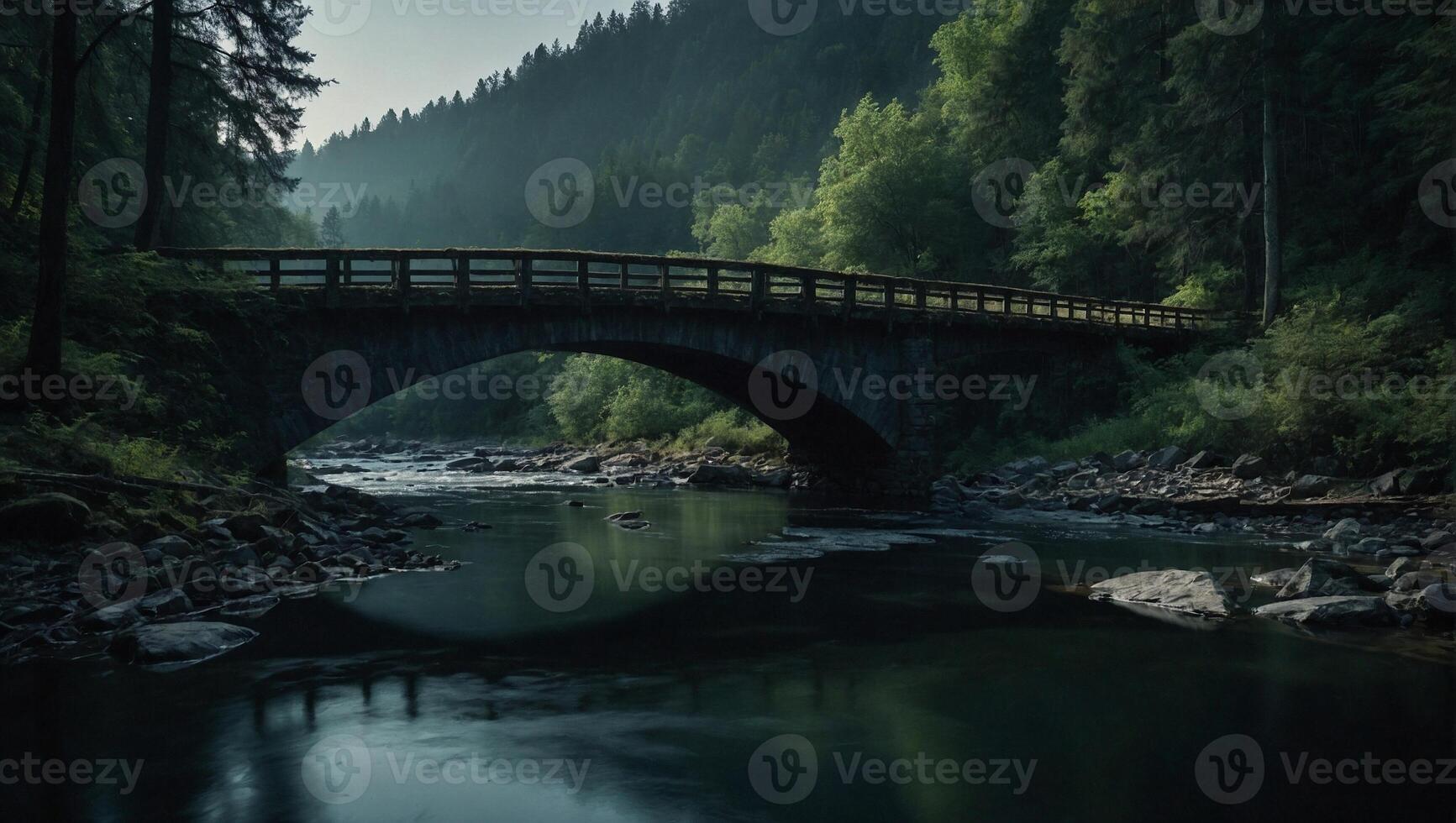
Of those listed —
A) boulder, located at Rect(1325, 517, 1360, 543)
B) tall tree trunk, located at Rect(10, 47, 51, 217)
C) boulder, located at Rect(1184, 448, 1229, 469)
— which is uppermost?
tall tree trunk, located at Rect(10, 47, 51, 217)

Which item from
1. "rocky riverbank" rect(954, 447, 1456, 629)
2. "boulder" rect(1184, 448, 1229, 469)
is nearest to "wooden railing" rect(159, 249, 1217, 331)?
"rocky riverbank" rect(954, 447, 1456, 629)

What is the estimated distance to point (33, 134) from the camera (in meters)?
20.9

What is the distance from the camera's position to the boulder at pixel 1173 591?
12578mm

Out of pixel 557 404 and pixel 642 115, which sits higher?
pixel 642 115

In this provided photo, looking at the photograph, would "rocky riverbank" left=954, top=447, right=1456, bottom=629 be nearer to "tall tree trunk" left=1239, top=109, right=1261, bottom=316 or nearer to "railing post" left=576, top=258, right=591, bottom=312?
"tall tree trunk" left=1239, top=109, right=1261, bottom=316

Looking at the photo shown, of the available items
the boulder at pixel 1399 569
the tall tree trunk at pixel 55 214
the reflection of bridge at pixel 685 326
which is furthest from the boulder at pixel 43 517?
the boulder at pixel 1399 569

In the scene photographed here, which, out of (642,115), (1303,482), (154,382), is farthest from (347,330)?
(642,115)

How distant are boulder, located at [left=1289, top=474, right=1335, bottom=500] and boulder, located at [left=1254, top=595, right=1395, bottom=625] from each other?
10.4 meters

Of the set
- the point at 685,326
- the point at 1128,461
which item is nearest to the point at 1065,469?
the point at 1128,461

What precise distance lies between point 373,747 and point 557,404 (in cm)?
5390

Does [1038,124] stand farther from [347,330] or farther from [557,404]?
[347,330]

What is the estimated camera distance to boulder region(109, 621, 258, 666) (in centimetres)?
993

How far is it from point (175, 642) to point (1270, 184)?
30722 mm

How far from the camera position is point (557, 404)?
6122 cm
